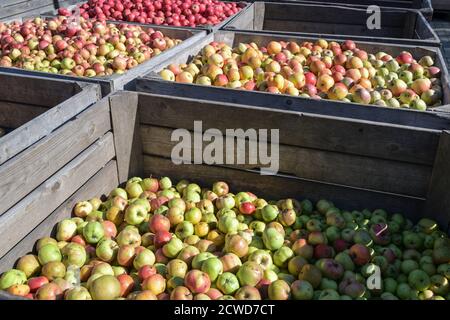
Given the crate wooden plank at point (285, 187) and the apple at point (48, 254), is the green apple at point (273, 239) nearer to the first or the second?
the crate wooden plank at point (285, 187)

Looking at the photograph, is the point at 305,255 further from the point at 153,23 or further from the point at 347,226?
the point at 153,23

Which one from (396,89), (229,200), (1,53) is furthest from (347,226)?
(1,53)

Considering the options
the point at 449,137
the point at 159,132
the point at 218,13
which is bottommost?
the point at 159,132

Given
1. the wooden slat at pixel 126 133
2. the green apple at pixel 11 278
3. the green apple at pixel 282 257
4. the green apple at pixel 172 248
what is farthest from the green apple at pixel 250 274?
the wooden slat at pixel 126 133

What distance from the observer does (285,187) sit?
3205 mm

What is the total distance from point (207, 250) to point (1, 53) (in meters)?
3.22

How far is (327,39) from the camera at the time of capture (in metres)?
4.72

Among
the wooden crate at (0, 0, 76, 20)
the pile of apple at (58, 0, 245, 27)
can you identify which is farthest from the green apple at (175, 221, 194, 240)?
the wooden crate at (0, 0, 76, 20)

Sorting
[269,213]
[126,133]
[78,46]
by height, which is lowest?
[269,213]

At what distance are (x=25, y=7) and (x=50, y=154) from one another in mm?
4240

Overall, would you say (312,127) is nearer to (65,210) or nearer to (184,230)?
(184,230)

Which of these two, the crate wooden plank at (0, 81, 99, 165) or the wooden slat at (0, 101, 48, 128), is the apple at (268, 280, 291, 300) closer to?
the crate wooden plank at (0, 81, 99, 165)

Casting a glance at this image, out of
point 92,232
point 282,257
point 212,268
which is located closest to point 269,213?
point 282,257

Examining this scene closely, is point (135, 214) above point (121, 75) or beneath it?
beneath
